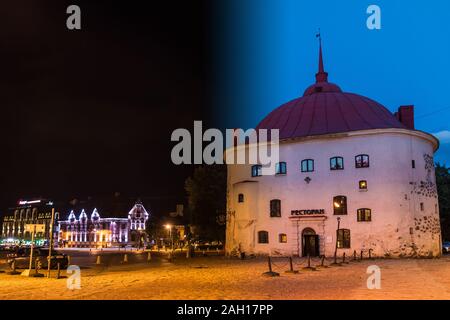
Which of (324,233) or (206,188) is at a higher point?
(206,188)

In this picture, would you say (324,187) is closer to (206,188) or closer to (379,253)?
(379,253)

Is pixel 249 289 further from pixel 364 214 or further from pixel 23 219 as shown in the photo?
pixel 23 219

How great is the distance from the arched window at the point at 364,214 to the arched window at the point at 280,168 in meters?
7.51

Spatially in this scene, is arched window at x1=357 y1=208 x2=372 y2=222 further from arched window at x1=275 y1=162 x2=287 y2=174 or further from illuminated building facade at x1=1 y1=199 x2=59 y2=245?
illuminated building facade at x1=1 y1=199 x2=59 y2=245

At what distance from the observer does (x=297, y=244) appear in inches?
1505

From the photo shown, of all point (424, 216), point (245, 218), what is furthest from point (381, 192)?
point (245, 218)

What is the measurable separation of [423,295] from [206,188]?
38.0 m

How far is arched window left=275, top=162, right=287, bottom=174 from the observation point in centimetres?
4022

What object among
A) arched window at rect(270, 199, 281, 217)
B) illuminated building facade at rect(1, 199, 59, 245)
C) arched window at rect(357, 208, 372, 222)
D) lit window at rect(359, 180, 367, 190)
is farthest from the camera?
illuminated building facade at rect(1, 199, 59, 245)

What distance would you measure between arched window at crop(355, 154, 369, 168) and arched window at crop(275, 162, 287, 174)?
253 inches

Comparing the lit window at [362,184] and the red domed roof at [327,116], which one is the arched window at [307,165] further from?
the lit window at [362,184]

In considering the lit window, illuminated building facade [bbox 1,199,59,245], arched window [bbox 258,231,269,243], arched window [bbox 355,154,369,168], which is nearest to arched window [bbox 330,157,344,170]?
arched window [bbox 355,154,369,168]

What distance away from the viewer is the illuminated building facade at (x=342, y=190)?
35.8 metres
